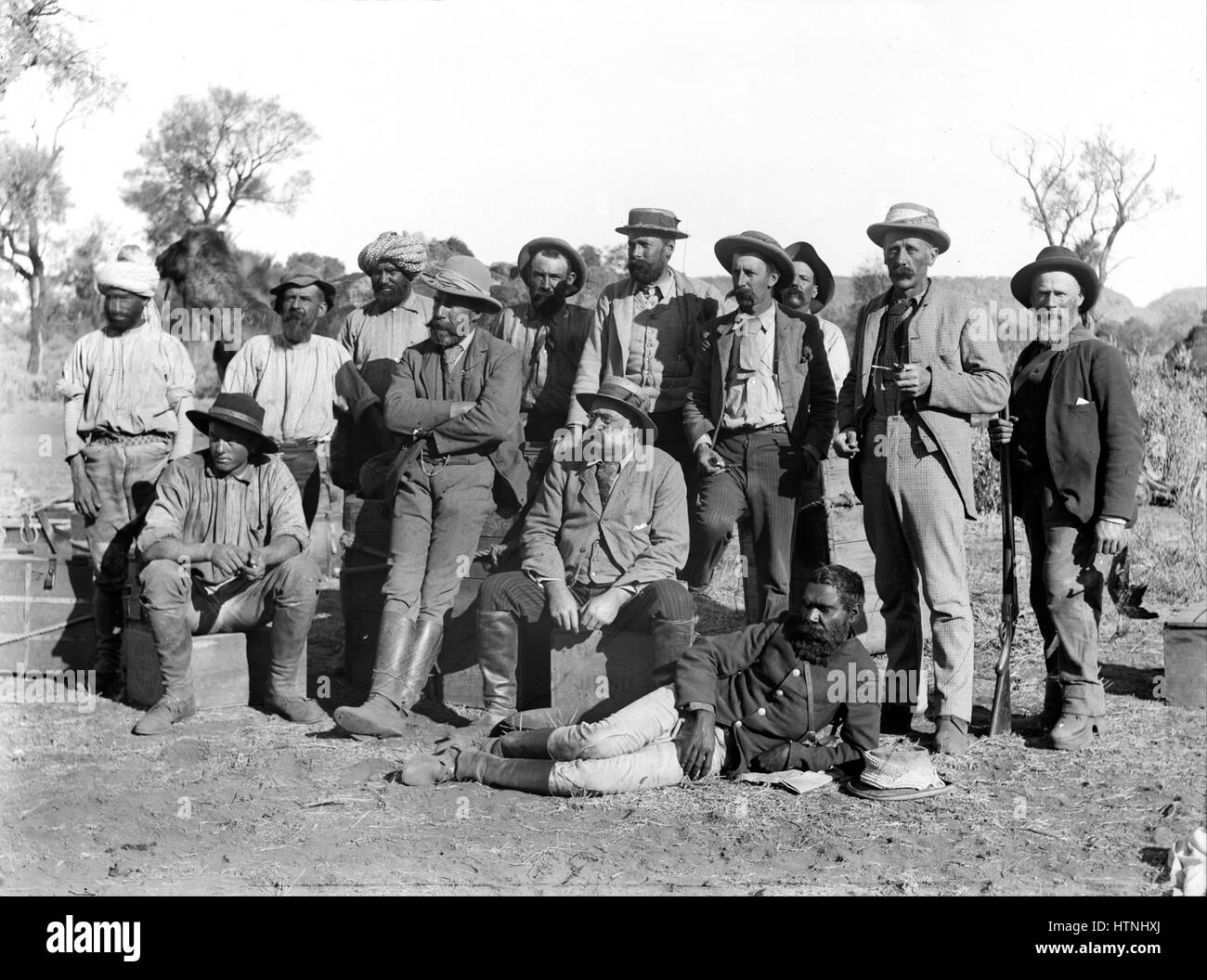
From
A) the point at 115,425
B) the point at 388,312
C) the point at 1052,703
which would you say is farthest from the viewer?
the point at 388,312

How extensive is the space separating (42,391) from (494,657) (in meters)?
15.9

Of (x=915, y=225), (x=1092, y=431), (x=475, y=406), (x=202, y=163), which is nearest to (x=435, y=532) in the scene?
(x=475, y=406)

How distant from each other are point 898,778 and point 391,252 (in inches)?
180

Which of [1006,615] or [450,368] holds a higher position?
[450,368]

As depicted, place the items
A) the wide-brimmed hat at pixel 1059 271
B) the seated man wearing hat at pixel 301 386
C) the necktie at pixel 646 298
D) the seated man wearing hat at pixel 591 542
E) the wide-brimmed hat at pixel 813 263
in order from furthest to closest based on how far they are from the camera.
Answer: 1. the wide-brimmed hat at pixel 813 263
2. the seated man wearing hat at pixel 301 386
3. the necktie at pixel 646 298
4. the seated man wearing hat at pixel 591 542
5. the wide-brimmed hat at pixel 1059 271

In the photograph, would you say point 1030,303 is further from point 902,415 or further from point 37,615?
point 37,615

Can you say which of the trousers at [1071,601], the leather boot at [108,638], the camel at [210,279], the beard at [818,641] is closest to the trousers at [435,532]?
the leather boot at [108,638]

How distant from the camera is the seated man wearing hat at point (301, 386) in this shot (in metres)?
7.99

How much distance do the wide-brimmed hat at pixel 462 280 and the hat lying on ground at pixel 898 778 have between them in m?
3.25

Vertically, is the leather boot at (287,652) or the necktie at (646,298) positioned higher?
the necktie at (646,298)

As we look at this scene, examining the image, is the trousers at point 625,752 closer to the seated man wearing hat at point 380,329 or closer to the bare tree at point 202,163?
the seated man wearing hat at point 380,329

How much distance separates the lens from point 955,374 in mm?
6449

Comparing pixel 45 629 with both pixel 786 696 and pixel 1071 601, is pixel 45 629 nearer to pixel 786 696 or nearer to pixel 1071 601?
pixel 786 696

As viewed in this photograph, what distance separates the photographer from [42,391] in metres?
20.2
